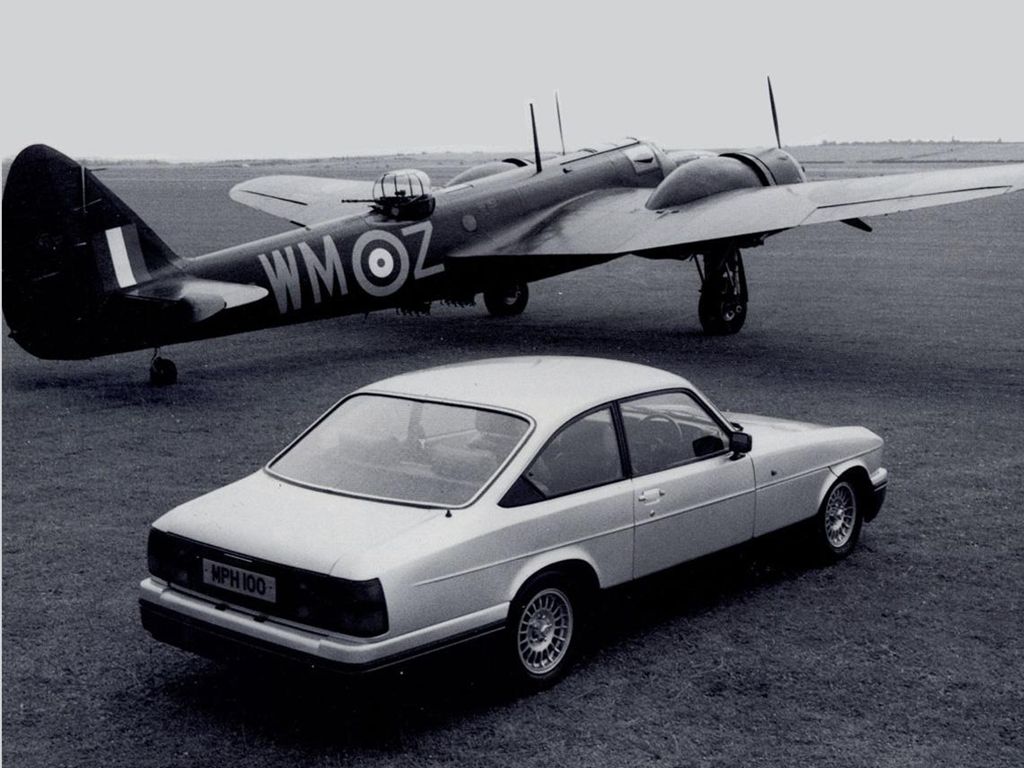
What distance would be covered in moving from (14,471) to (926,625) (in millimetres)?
8022

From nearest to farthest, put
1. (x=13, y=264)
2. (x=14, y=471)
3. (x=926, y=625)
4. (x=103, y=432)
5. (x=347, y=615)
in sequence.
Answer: (x=347, y=615) → (x=926, y=625) → (x=14, y=471) → (x=103, y=432) → (x=13, y=264)

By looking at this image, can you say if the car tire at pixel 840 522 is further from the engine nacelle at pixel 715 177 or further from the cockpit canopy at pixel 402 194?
the engine nacelle at pixel 715 177

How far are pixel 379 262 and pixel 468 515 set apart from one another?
10894 mm

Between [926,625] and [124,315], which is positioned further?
[124,315]

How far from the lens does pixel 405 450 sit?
6348 millimetres

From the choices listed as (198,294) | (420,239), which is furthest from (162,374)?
(420,239)

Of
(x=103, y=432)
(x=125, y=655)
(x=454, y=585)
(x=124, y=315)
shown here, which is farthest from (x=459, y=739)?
(x=124, y=315)

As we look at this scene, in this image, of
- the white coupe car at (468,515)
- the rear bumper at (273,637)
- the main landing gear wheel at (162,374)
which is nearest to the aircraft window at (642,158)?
the main landing gear wheel at (162,374)

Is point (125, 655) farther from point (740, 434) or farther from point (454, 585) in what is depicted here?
point (740, 434)

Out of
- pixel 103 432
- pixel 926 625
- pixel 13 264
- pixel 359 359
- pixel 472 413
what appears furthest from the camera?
pixel 359 359

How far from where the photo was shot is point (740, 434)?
23.1ft

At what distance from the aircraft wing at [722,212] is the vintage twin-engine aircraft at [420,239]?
0.04 meters

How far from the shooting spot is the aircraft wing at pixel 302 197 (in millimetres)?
22844

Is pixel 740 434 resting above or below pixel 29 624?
above
